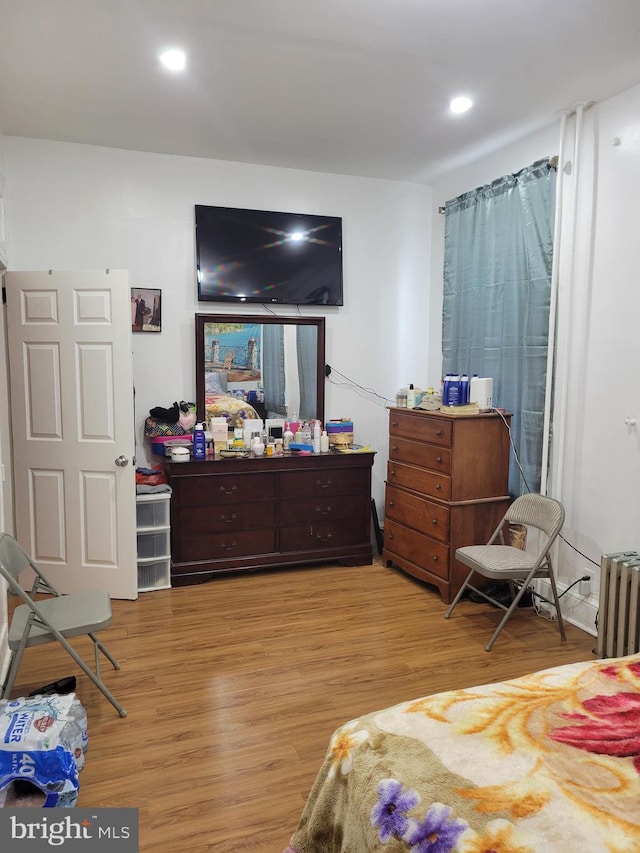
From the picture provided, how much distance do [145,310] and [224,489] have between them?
1407mm

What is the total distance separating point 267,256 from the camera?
4.71 meters

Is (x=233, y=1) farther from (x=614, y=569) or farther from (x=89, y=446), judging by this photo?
(x=614, y=569)

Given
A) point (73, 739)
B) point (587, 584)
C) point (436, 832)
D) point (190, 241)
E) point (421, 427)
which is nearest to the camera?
point (436, 832)

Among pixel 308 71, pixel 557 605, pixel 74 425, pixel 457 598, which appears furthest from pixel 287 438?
pixel 308 71

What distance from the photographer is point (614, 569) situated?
3.10 metres

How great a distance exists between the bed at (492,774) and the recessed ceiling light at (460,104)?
2972 mm

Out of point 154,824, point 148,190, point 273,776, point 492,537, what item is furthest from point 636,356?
point 148,190

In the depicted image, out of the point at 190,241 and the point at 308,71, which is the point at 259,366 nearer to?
the point at 190,241

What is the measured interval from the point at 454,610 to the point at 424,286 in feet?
8.80

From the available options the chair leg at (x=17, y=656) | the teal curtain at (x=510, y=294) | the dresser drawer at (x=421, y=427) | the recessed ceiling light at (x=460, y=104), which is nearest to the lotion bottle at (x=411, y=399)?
the dresser drawer at (x=421, y=427)

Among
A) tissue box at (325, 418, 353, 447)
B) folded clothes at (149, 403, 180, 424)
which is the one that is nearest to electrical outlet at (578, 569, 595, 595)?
tissue box at (325, 418, 353, 447)

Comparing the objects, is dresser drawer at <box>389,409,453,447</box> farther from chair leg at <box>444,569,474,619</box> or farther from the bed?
the bed

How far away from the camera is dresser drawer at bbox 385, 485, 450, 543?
402 centimetres

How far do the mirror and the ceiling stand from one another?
4.04 feet
